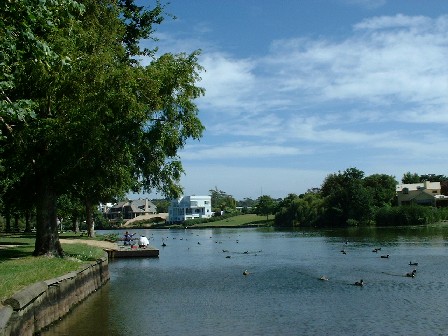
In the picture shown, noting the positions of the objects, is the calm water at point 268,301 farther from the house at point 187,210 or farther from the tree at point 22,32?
the house at point 187,210

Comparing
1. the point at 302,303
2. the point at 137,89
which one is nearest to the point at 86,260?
the point at 137,89

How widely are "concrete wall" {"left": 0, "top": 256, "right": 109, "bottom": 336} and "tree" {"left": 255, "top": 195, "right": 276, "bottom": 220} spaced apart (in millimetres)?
144129

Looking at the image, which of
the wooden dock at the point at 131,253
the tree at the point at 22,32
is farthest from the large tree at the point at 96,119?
the wooden dock at the point at 131,253

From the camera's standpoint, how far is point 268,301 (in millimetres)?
23516

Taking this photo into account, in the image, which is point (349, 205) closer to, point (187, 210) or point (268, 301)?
point (187, 210)

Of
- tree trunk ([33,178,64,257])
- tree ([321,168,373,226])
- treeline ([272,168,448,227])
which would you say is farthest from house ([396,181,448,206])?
tree trunk ([33,178,64,257])

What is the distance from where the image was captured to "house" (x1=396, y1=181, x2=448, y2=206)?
121562 mm

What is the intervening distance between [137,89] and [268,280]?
45.1 feet

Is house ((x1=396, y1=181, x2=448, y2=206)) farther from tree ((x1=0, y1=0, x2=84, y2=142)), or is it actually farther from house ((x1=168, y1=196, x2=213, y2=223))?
tree ((x1=0, y1=0, x2=84, y2=142))

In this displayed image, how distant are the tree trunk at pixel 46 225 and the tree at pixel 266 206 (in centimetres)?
14165

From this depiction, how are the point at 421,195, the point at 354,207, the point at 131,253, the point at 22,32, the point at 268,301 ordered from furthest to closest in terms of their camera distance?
the point at 421,195
the point at 354,207
the point at 131,253
the point at 268,301
the point at 22,32

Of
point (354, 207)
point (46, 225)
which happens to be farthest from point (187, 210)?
point (46, 225)

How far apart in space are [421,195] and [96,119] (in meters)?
111

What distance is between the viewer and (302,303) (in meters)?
22.9
